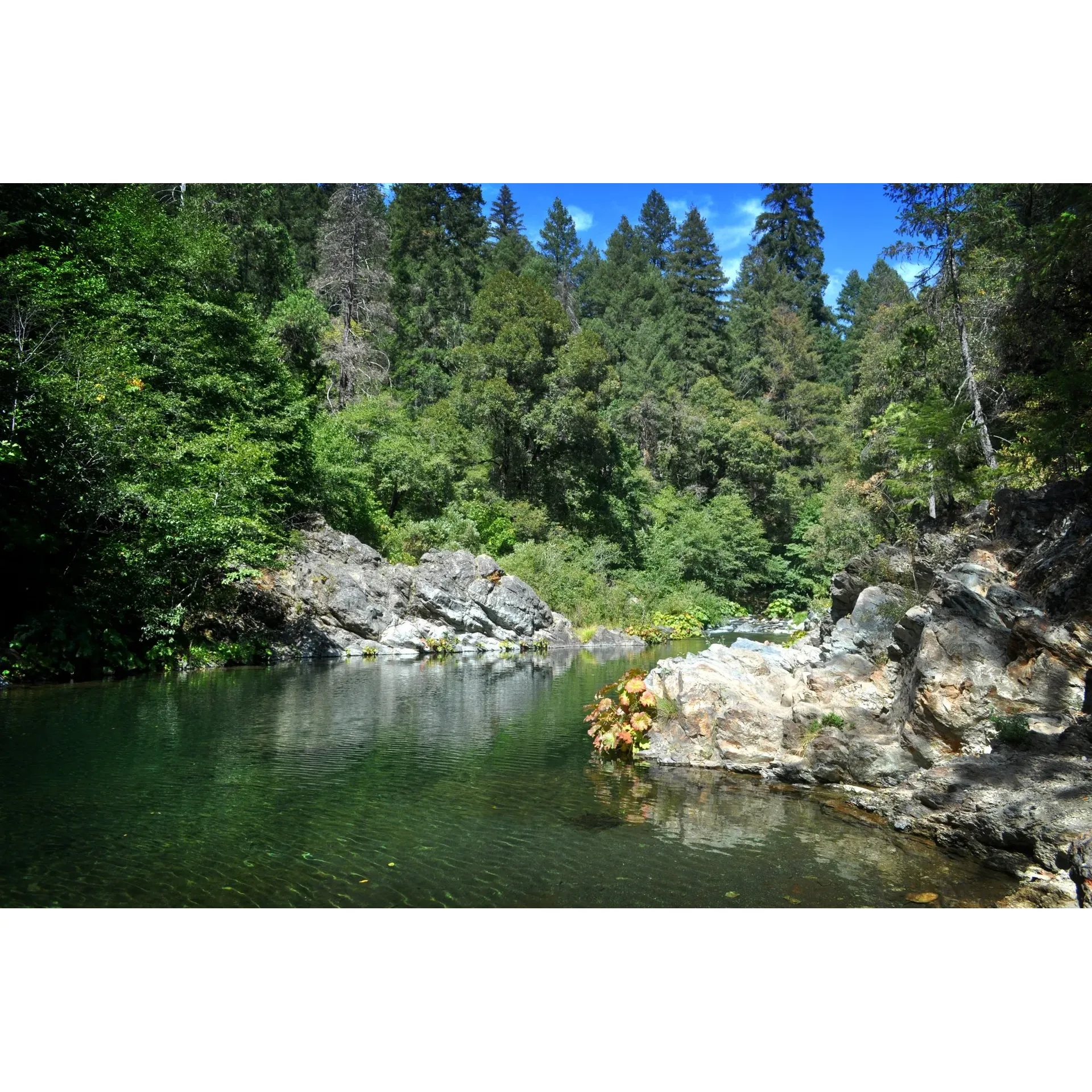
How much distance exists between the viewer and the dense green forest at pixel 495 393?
1440 cm

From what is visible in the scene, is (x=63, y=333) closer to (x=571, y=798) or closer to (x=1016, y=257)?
(x=571, y=798)

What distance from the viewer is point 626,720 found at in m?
10.7

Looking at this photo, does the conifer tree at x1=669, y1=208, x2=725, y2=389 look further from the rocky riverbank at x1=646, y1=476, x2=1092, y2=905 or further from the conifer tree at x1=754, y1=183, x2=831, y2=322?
the rocky riverbank at x1=646, y1=476, x2=1092, y2=905

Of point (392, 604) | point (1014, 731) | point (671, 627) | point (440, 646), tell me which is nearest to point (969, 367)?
point (1014, 731)

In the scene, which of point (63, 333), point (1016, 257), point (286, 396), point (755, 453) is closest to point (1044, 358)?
point (1016, 257)

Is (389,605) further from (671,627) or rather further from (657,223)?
(657,223)

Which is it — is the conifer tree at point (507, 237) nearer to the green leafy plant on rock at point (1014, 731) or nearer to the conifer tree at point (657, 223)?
the conifer tree at point (657, 223)

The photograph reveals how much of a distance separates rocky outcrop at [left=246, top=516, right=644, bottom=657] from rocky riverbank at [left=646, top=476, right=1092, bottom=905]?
13094 millimetres

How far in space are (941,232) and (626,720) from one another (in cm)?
1381

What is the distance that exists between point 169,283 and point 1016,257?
20327 millimetres

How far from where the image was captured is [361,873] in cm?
599

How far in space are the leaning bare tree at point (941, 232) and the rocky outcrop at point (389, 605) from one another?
1601 centimetres

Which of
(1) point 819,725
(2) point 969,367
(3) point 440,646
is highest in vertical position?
(2) point 969,367

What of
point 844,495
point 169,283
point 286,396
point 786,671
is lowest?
point 786,671
